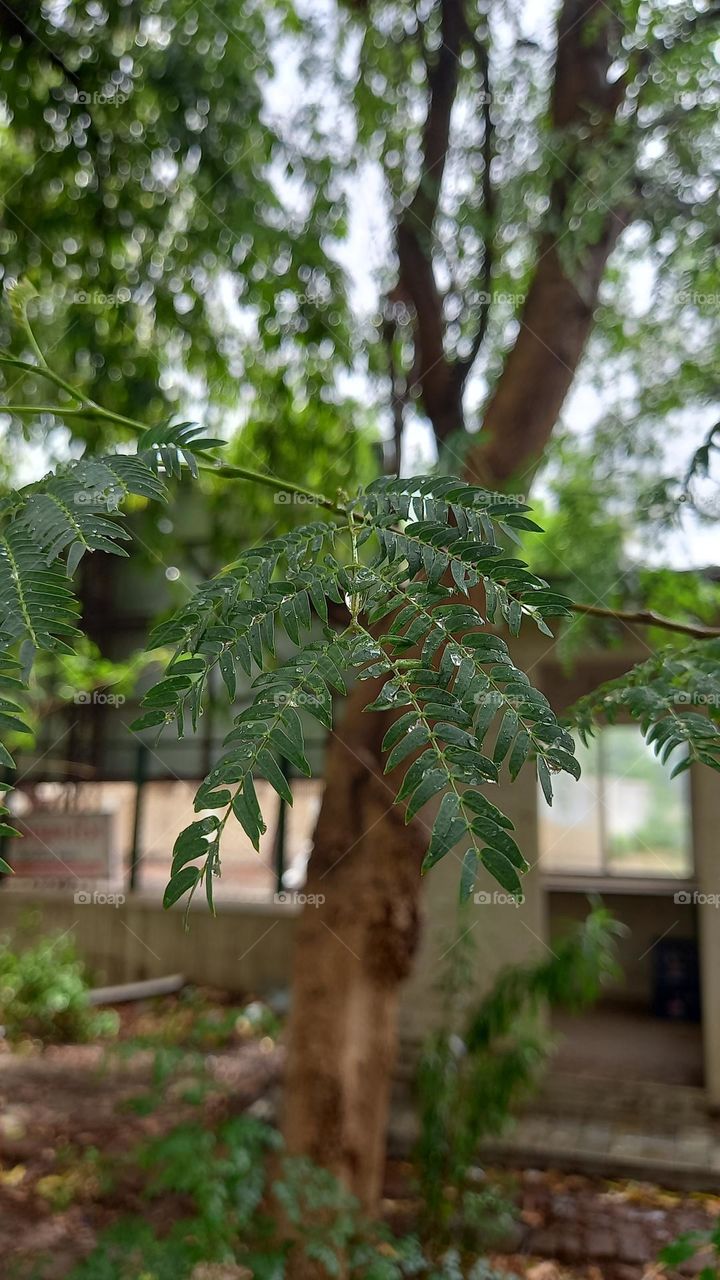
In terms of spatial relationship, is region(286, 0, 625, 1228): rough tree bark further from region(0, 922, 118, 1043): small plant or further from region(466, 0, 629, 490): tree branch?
region(0, 922, 118, 1043): small plant

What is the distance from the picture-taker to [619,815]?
28.0 ft

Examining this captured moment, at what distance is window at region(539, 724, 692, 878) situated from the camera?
23.4ft

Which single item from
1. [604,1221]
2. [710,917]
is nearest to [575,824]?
[710,917]

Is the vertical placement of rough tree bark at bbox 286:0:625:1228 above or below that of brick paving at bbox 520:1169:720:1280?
above

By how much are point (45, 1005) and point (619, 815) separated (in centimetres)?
510

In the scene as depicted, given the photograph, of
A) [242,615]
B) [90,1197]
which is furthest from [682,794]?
[242,615]

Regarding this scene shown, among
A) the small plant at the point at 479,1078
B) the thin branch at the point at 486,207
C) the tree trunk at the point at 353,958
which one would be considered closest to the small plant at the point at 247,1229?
the tree trunk at the point at 353,958

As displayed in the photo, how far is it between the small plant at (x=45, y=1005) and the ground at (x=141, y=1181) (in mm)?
506

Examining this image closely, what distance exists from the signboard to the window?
2.26m

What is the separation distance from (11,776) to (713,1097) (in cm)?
497

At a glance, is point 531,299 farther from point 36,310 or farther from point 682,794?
point 682,794

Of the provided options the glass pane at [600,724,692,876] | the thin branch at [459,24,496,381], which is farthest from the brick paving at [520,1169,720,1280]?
the thin branch at [459,24,496,381]

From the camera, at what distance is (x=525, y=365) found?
2.92 m

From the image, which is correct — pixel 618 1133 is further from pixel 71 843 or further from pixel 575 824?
pixel 71 843
